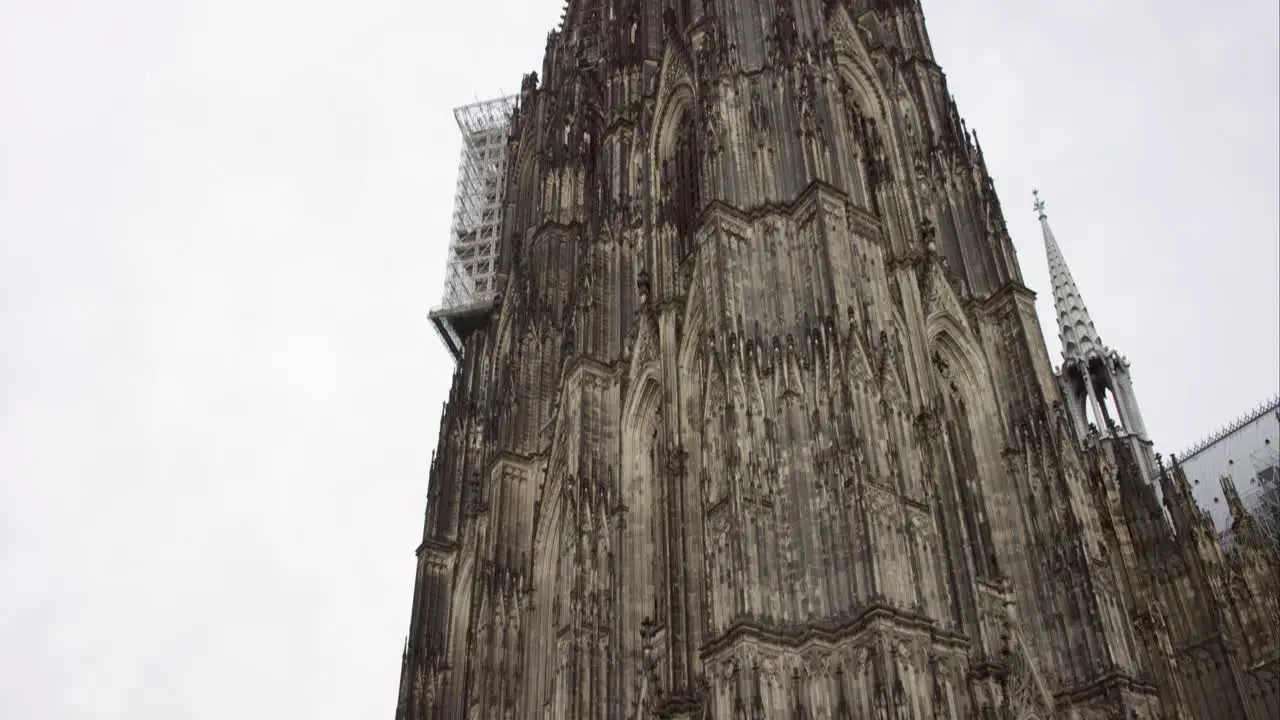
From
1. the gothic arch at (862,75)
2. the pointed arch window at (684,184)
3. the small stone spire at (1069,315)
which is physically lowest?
the pointed arch window at (684,184)

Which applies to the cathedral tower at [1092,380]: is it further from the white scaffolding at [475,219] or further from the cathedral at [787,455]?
the white scaffolding at [475,219]

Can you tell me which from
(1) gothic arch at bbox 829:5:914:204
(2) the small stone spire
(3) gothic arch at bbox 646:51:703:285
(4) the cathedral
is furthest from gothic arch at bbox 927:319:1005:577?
(2) the small stone spire

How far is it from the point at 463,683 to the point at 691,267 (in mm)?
11507

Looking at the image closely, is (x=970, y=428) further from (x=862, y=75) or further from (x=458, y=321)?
(x=458, y=321)

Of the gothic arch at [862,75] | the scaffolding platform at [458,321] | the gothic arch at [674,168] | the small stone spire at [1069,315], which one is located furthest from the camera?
the small stone spire at [1069,315]

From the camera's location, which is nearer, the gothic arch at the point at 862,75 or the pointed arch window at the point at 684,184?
the pointed arch window at the point at 684,184

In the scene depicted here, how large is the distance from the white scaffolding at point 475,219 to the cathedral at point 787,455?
24.9ft

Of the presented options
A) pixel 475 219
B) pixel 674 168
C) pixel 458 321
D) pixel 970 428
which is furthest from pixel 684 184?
pixel 475 219

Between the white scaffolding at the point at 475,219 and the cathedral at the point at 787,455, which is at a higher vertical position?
the white scaffolding at the point at 475,219

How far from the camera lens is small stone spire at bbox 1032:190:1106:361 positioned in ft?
164

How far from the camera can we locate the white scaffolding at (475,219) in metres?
43.5

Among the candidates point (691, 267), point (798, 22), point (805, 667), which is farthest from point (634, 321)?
point (805, 667)

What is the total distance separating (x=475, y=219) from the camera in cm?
4903

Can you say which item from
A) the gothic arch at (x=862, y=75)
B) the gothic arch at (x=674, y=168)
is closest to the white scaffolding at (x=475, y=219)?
the gothic arch at (x=674, y=168)
